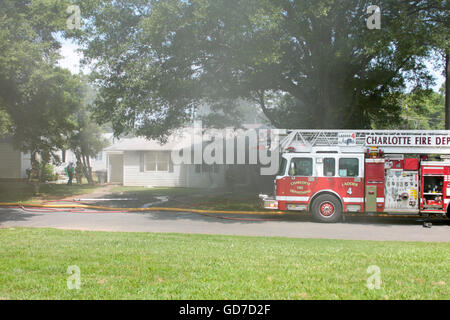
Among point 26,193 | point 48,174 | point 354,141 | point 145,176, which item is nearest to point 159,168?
point 145,176

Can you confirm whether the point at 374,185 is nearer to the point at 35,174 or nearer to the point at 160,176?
the point at 160,176

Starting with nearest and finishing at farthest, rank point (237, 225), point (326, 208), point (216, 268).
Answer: point (216, 268)
point (237, 225)
point (326, 208)

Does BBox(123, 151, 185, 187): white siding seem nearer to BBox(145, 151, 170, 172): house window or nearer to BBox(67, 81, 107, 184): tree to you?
BBox(145, 151, 170, 172): house window

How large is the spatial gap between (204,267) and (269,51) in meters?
8.60

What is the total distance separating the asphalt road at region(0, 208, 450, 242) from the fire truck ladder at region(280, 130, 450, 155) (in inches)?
96.5

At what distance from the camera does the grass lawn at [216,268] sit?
4.84 metres

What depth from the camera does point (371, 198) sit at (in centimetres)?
1304

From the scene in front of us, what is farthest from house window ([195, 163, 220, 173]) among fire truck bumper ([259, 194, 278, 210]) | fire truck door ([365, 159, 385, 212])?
fire truck door ([365, 159, 385, 212])

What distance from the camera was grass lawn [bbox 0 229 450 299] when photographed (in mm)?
4844

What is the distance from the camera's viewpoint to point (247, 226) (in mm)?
12391

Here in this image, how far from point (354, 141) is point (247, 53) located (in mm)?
4656

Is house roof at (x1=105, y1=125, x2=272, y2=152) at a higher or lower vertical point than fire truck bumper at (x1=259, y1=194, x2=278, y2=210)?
higher

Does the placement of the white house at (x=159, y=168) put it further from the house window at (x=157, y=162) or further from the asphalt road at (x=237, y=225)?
the asphalt road at (x=237, y=225)
